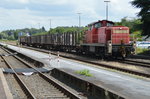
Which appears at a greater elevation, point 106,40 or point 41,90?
point 106,40

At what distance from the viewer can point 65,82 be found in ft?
55.2

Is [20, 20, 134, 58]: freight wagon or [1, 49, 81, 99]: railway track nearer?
[1, 49, 81, 99]: railway track

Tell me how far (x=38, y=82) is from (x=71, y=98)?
558 centimetres

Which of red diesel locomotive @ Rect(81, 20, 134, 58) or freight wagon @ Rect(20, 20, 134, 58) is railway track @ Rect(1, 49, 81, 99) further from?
freight wagon @ Rect(20, 20, 134, 58)

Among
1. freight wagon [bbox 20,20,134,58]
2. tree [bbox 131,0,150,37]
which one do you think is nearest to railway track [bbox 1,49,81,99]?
freight wagon [bbox 20,20,134,58]

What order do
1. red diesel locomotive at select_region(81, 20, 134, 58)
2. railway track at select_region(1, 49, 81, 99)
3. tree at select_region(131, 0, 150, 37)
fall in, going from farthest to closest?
tree at select_region(131, 0, 150, 37), red diesel locomotive at select_region(81, 20, 134, 58), railway track at select_region(1, 49, 81, 99)

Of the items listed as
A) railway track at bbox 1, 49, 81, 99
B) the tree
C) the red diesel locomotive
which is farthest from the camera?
the tree

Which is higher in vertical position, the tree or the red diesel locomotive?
the tree

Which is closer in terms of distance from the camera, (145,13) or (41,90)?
(41,90)

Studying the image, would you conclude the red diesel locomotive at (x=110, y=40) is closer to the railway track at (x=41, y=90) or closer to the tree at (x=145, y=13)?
the tree at (x=145, y=13)

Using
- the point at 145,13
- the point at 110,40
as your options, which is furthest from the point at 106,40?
the point at 145,13

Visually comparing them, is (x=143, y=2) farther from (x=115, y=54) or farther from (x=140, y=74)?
(x=140, y=74)

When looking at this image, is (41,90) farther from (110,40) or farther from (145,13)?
(145,13)

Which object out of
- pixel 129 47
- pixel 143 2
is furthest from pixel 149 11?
pixel 129 47
